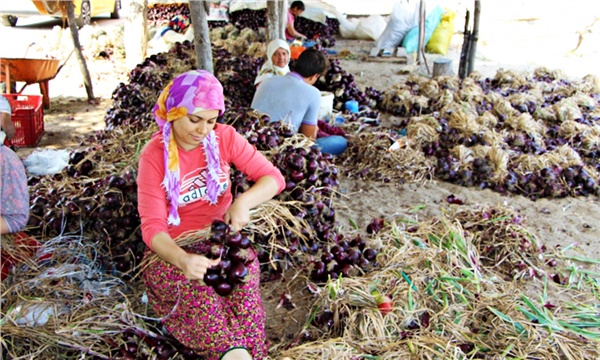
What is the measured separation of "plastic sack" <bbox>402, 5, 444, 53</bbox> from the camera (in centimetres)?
807

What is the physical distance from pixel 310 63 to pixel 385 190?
1.07 meters

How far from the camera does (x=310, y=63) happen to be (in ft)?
11.6

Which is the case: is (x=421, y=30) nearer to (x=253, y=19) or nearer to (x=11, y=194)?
(x=253, y=19)

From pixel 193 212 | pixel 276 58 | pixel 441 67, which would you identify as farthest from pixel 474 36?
pixel 193 212

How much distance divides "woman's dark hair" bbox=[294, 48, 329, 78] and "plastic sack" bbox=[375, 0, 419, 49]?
5.05m

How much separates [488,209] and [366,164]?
122 centimetres

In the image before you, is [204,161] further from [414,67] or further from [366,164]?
[414,67]

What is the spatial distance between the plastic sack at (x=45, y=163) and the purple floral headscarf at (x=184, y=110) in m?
2.02

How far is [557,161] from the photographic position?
392 centimetres

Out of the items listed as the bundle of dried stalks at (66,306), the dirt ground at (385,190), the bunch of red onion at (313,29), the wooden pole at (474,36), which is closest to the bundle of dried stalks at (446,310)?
the dirt ground at (385,190)

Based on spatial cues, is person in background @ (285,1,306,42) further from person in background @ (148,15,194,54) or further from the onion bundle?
the onion bundle

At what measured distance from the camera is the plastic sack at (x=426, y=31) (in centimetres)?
807

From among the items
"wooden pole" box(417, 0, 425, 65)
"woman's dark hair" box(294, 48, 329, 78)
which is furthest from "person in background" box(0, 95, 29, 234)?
"wooden pole" box(417, 0, 425, 65)

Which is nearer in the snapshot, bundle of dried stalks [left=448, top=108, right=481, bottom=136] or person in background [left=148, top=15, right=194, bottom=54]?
bundle of dried stalks [left=448, top=108, right=481, bottom=136]
